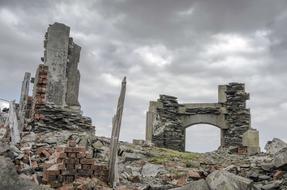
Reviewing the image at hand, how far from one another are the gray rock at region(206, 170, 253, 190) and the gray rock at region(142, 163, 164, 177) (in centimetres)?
Result: 279

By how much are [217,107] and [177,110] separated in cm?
190

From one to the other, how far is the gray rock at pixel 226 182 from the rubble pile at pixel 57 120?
735 cm

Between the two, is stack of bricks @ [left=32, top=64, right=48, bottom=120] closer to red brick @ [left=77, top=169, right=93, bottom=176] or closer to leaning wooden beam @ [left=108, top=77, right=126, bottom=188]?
leaning wooden beam @ [left=108, top=77, right=126, bottom=188]

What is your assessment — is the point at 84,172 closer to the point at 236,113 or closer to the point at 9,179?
the point at 9,179

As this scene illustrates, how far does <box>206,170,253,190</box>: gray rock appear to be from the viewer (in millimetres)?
5082

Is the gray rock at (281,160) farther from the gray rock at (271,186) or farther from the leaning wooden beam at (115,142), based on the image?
the leaning wooden beam at (115,142)

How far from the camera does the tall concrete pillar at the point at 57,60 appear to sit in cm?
1405

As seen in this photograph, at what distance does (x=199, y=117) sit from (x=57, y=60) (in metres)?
7.25

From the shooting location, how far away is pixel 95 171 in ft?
20.6

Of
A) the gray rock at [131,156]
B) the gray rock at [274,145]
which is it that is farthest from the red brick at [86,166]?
the gray rock at [274,145]

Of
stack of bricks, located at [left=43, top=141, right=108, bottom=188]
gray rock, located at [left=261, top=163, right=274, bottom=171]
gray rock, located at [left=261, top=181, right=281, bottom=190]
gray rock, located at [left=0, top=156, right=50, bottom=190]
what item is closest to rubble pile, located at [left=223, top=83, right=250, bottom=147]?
gray rock, located at [left=261, top=163, right=274, bottom=171]

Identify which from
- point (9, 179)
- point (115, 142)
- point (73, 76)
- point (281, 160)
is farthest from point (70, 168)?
point (73, 76)

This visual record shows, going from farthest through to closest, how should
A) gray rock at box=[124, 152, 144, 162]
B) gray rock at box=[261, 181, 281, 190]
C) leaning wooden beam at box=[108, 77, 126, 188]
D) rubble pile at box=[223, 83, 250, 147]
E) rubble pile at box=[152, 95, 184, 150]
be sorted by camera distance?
rubble pile at box=[152, 95, 184, 150] → rubble pile at box=[223, 83, 250, 147] → gray rock at box=[124, 152, 144, 162] → leaning wooden beam at box=[108, 77, 126, 188] → gray rock at box=[261, 181, 281, 190]

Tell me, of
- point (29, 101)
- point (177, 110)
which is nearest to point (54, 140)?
point (29, 101)
